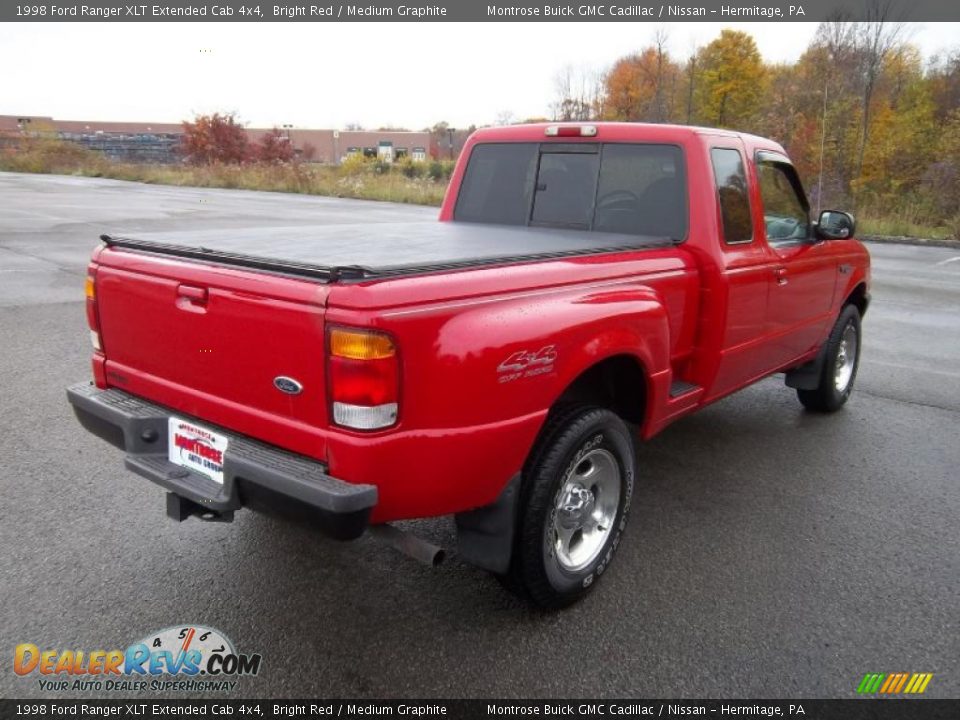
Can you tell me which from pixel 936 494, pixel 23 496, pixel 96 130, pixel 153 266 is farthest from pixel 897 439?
pixel 96 130

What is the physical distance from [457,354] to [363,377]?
307mm

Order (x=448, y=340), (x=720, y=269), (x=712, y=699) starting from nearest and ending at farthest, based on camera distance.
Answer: (x=448, y=340)
(x=712, y=699)
(x=720, y=269)

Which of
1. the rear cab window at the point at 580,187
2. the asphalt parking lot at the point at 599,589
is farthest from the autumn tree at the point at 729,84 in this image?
the asphalt parking lot at the point at 599,589

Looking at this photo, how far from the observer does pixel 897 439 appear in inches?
195

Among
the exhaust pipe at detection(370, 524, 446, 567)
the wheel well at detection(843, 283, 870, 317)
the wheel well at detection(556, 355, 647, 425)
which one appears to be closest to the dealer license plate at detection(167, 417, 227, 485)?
the exhaust pipe at detection(370, 524, 446, 567)

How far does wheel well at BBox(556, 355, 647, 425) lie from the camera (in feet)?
10.4

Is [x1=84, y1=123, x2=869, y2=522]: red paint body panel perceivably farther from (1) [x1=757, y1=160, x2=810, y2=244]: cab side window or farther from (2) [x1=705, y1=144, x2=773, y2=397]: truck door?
(1) [x1=757, y1=160, x2=810, y2=244]: cab side window

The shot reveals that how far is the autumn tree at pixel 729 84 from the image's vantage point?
4862 cm

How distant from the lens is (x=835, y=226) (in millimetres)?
4625

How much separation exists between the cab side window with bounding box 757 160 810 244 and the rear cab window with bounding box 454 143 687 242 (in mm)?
719

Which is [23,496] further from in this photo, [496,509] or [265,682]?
[496,509]

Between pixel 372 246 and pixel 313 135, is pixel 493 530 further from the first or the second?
pixel 313 135

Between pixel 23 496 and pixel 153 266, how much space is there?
5.76 ft

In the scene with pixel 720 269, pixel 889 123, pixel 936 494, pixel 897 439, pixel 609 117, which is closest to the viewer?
pixel 720 269
